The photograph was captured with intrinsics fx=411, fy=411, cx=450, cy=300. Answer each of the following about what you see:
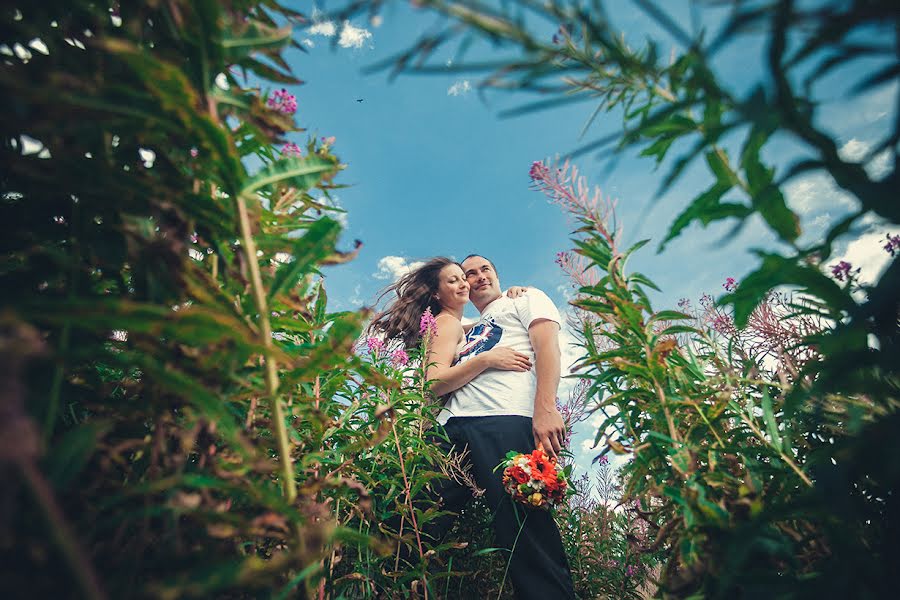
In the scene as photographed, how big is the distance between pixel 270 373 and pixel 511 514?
2008 millimetres

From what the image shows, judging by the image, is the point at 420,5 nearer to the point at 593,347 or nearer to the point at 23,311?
the point at 23,311

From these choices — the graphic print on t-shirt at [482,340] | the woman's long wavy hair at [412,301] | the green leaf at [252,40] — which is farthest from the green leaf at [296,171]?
the woman's long wavy hair at [412,301]

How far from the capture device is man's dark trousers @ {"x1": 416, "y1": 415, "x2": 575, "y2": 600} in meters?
1.99

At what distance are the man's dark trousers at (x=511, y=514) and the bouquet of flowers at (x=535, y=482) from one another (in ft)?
0.49

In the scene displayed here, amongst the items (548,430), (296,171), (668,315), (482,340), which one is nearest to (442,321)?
(482,340)

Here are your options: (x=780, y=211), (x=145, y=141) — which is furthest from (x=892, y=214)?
(x=145, y=141)

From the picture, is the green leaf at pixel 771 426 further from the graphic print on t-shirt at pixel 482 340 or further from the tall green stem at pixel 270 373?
the graphic print on t-shirt at pixel 482 340

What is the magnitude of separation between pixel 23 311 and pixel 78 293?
0.79 feet

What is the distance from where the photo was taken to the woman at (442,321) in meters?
2.78

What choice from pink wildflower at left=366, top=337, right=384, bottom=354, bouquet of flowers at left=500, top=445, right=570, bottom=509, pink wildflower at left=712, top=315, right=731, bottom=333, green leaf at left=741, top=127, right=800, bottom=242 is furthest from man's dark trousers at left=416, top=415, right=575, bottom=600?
green leaf at left=741, top=127, right=800, bottom=242

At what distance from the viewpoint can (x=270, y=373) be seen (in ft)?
1.93

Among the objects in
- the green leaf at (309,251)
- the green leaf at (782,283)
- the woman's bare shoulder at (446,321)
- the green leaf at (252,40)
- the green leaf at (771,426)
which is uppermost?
the woman's bare shoulder at (446,321)

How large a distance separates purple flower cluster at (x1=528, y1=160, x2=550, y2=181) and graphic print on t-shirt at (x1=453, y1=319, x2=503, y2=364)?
186 centimetres

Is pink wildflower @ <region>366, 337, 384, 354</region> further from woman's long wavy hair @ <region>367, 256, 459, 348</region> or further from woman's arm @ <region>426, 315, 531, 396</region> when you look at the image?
woman's long wavy hair @ <region>367, 256, 459, 348</region>
